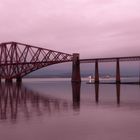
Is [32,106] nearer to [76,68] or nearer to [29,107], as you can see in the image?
[29,107]

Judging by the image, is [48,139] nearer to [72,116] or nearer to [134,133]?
[134,133]

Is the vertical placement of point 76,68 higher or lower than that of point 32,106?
higher

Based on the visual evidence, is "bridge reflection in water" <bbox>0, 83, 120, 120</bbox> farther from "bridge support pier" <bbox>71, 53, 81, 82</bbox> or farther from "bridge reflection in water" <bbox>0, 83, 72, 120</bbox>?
"bridge support pier" <bbox>71, 53, 81, 82</bbox>

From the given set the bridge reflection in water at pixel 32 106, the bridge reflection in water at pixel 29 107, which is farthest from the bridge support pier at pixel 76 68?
the bridge reflection in water at pixel 29 107

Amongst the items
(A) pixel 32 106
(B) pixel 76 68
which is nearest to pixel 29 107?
(A) pixel 32 106

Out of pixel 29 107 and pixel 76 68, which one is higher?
pixel 76 68

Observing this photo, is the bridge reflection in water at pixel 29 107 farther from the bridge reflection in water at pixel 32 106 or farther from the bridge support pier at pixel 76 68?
the bridge support pier at pixel 76 68

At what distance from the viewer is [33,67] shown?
105062 mm

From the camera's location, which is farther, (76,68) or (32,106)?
(76,68)

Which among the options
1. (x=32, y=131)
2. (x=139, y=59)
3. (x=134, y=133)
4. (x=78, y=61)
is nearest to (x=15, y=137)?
(x=32, y=131)

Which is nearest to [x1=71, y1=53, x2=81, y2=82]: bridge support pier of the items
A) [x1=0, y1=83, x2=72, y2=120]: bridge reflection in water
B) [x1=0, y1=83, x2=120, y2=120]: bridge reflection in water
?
[x1=0, y1=83, x2=120, y2=120]: bridge reflection in water

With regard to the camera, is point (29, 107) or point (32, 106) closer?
point (29, 107)

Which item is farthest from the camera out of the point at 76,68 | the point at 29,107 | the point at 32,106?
the point at 76,68

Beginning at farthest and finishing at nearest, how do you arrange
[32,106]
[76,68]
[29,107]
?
[76,68] < [32,106] < [29,107]
